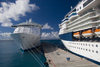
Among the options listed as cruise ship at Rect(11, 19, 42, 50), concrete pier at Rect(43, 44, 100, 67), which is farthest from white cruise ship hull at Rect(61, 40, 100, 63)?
cruise ship at Rect(11, 19, 42, 50)

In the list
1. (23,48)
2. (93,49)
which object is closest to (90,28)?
(93,49)

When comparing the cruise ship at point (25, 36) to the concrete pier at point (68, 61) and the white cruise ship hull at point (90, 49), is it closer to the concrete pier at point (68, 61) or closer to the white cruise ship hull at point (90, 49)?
the concrete pier at point (68, 61)

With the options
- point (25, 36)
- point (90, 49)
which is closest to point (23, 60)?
point (25, 36)

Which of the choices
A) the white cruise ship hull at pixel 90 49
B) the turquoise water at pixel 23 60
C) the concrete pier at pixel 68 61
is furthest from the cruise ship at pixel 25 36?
the white cruise ship hull at pixel 90 49

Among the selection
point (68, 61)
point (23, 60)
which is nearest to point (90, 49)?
point (68, 61)

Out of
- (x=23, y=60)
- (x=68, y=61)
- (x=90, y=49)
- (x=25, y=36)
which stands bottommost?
(x=23, y=60)

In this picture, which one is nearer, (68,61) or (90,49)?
(90,49)

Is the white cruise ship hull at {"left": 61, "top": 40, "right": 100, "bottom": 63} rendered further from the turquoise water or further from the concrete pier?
the turquoise water

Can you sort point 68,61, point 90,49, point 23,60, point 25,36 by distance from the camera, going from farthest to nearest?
point 25,36
point 23,60
point 68,61
point 90,49

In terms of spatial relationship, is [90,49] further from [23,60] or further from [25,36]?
[25,36]

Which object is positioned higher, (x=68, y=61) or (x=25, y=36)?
(x=25, y=36)

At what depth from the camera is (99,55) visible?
1447cm

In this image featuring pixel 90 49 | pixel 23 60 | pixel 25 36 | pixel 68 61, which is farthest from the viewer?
pixel 25 36

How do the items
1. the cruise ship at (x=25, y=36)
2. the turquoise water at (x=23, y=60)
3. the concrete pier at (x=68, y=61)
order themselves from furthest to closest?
1. the cruise ship at (x=25, y=36)
2. the turquoise water at (x=23, y=60)
3. the concrete pier at (x=68, y=61)
